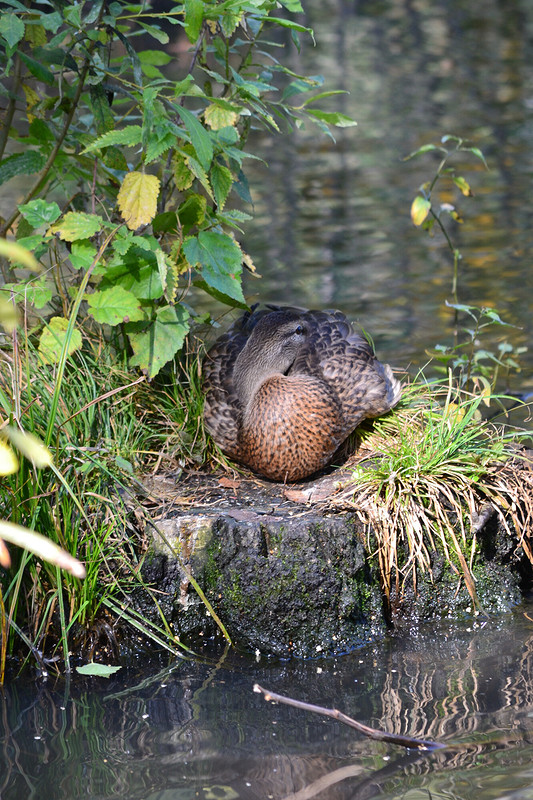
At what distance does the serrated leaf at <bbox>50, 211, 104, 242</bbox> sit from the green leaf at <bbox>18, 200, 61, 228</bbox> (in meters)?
0.04

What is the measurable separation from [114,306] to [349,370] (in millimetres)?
1032

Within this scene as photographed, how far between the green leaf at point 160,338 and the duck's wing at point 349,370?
1.93 feet

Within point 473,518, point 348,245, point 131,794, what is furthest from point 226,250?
point 348,245

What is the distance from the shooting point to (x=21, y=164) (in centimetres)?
364

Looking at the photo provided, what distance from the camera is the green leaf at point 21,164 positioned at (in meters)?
3.61

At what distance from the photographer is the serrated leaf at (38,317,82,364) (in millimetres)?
3459

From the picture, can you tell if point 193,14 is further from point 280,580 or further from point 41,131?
point 280,580

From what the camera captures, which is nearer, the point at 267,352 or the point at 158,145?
the point at 158,145

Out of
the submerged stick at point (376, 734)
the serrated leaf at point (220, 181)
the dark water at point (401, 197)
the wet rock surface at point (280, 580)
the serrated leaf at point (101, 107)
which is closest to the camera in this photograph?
the submerged stick at point (376, 734)

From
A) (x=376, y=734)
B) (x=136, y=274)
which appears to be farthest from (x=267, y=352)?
(x=376, y=734)

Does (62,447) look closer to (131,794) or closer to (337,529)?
(337,529)

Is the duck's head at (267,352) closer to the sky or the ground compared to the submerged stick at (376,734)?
closer to the sky

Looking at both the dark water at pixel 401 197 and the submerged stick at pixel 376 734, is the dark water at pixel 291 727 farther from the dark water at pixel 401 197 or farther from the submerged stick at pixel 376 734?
the dark water at pixel 401 197

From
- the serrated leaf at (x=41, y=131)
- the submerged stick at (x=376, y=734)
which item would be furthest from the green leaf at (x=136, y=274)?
the submerged stick at (x=376, y=734)
